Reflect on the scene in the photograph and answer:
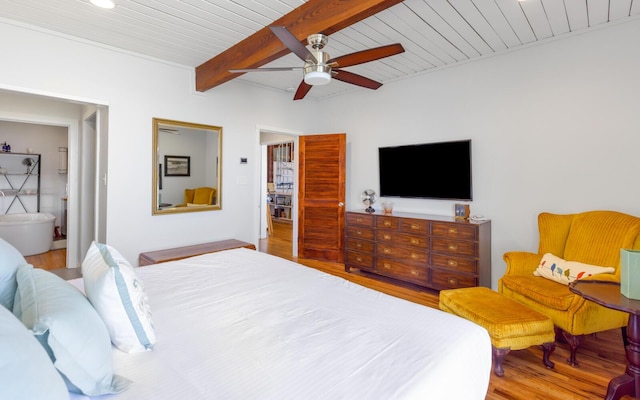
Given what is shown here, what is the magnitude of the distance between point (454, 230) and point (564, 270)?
104 cm

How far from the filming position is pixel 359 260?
4.30m

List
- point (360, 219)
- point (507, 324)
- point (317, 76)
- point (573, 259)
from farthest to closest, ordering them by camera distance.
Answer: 1. point (360, 219)
2. point (573, 259)
3. point (317, 76)
4. point (507, 324)

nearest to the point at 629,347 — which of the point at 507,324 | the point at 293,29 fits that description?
the point at 507,324

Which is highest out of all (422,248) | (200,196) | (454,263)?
(200,196)

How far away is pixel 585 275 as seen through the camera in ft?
8.00

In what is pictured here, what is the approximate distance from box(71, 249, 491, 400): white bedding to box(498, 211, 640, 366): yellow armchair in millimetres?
1328

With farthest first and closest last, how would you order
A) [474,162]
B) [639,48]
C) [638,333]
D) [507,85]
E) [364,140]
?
[364,140] → [474,162] → [507,85] → [639,48] → [638,333]

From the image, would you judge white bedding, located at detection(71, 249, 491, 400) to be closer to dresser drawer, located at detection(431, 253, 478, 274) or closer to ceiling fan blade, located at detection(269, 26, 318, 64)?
ceiling fan blade, located at detection(269, 26, 318, 64)

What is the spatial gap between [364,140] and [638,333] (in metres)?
3.64

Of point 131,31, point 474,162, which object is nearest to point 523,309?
point 474,162

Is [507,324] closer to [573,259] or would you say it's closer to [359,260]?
[573,259]

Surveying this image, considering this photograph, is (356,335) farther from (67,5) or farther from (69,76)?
(69,76)

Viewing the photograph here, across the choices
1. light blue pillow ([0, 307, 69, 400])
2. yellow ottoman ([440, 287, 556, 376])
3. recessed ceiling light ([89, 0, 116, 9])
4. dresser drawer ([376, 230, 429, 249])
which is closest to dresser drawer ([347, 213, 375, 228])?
dresser drawer ([376, 230, 429, 249])

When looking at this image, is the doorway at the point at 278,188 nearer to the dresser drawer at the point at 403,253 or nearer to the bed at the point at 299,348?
the dresser drawer at the point at 403,253
